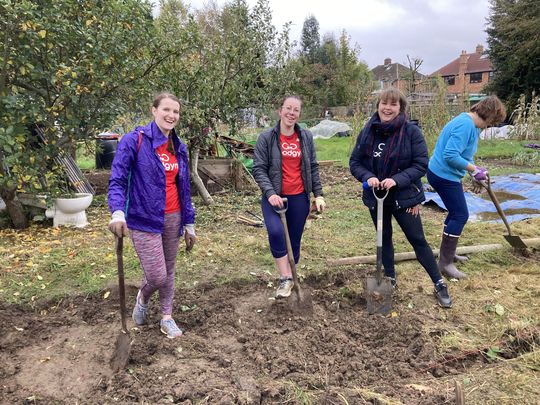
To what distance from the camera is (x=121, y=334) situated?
3.00 m

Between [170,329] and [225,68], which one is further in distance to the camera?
[225,68]

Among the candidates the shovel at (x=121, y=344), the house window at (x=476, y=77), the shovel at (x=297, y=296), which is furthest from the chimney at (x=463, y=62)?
the shovel at (x=121, y=344)

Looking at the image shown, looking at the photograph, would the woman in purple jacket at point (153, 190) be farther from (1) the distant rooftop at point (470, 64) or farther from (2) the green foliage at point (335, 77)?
(1) the distant rooftop at point (470, 64)

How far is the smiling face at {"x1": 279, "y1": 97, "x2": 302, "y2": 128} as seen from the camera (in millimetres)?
3455

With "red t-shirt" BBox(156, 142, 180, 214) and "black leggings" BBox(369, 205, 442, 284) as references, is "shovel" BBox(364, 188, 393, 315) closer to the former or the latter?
"black leggings" BBox(369, 205, 442, 284)

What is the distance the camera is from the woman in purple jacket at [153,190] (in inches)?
110

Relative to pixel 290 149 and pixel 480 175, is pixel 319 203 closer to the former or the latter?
pixel 290 149

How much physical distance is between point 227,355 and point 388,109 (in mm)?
2246

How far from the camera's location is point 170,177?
3033mm

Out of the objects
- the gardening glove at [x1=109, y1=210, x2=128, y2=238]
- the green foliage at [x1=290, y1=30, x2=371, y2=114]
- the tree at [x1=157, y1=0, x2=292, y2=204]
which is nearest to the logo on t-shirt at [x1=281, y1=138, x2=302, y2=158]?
the gardening glove at [x1=109, y1=210, x2=128, y2=238]

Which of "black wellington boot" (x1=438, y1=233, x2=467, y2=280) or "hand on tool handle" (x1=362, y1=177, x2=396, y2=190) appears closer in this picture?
"hand on tool handle" (x1=362, y1=177, x2=396, y2=190)

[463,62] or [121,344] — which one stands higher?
[463,62]

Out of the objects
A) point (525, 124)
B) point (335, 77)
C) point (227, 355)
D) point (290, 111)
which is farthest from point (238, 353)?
point (335, 77)

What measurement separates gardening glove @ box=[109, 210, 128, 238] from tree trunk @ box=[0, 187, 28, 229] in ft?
14.0
